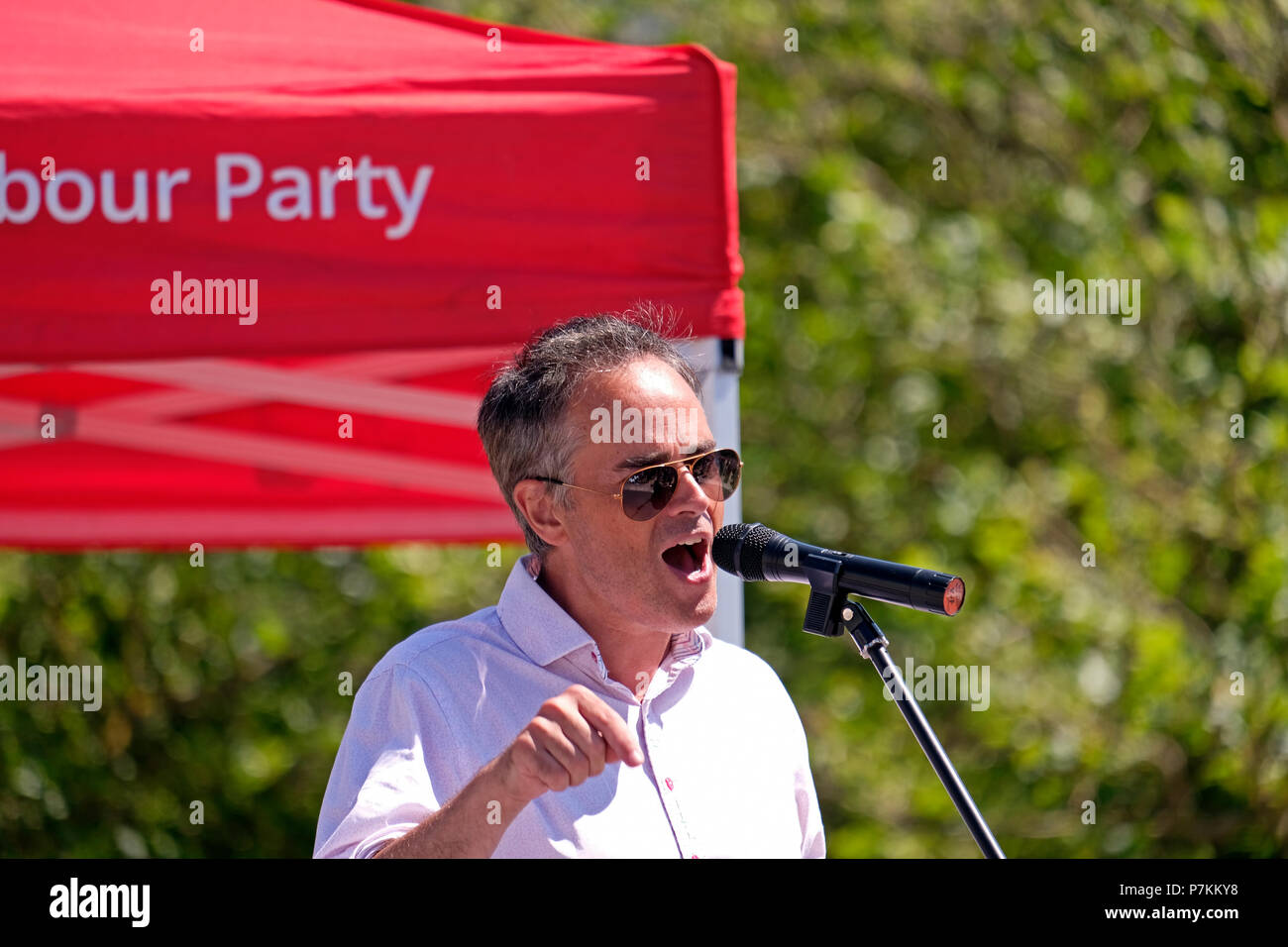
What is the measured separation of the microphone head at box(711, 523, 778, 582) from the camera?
5.94 ft

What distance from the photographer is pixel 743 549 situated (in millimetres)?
1834

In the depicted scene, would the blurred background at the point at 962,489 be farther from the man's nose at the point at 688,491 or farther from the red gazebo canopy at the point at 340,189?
the man's nose at the point at 688,491

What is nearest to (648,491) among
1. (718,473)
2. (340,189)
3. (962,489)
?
(718,473)

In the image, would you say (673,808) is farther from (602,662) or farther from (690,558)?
(690,558)

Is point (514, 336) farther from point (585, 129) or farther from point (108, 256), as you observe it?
point (108, 256)

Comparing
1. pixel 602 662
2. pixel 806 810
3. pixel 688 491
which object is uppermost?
pixel 688 491

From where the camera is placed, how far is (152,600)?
5832 millimetres

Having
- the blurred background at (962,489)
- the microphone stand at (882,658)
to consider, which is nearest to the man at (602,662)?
the microphone stand at (882,658)

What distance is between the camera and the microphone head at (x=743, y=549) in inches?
71.3

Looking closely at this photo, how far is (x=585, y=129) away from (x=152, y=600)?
4009mm

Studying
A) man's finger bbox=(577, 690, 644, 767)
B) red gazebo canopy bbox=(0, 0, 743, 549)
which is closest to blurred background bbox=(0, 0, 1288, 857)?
red gazebo canopy bbox=(0, 0, 743, 549)

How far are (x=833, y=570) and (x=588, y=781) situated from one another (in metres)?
0.45

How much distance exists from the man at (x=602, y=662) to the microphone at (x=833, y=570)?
0.09 m
